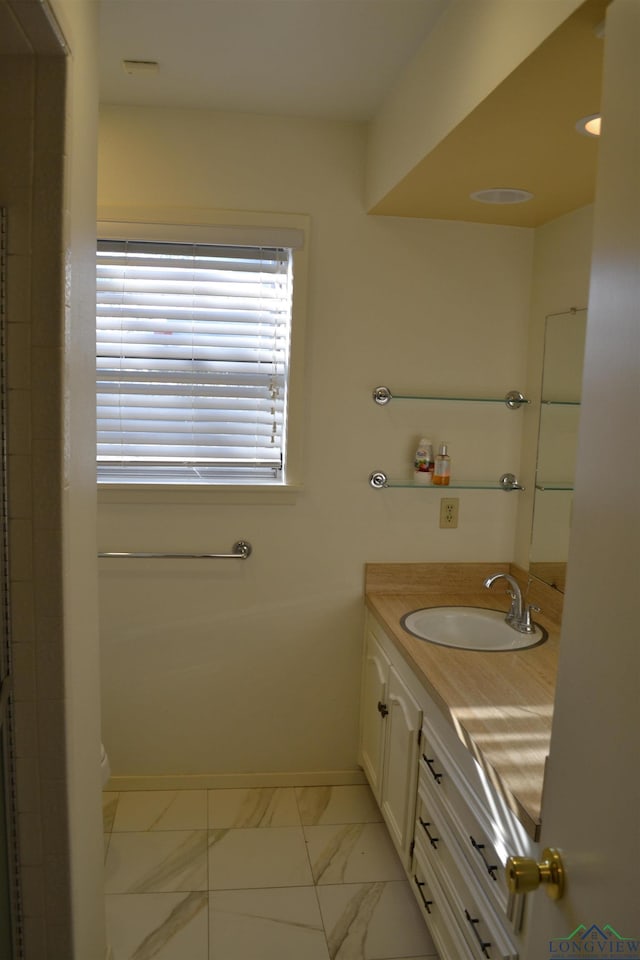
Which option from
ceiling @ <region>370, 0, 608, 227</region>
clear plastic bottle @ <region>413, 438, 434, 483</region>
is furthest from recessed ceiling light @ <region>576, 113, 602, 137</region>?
clear plastic bottle @ <region>413, 438, 434, 483</region>

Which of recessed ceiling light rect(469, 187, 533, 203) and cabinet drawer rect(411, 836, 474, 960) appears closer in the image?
cabinet drawer rect(411, 836, 474, 960)

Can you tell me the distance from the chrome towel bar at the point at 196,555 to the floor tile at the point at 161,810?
911mm

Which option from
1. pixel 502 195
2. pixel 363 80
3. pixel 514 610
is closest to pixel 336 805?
pixel 514 610

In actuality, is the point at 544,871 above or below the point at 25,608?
below

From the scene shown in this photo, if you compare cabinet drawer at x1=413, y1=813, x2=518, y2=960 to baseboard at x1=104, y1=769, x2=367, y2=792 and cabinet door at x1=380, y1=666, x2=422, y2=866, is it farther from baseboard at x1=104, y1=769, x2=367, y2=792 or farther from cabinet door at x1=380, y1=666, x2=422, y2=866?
baseboard at x1=104, y1=769, x2=367, y2=792

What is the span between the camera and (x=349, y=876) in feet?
8.07

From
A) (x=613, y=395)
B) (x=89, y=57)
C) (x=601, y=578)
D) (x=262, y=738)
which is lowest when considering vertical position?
(x=262, y=738)

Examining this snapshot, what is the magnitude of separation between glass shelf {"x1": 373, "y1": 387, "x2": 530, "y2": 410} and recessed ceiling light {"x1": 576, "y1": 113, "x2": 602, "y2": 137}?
118 cm

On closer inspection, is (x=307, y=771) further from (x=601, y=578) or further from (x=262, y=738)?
(x=601, y=578)

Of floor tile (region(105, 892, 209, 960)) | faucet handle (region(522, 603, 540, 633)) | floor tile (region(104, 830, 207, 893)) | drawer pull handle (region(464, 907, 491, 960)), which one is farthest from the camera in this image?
faucet handle (region(522, 603, 540, 633))

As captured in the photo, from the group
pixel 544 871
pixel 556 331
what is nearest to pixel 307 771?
pixel 556 331

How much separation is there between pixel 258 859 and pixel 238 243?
2086mm

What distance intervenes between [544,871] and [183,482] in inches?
79.7

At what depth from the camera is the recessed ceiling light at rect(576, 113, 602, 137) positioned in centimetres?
163
